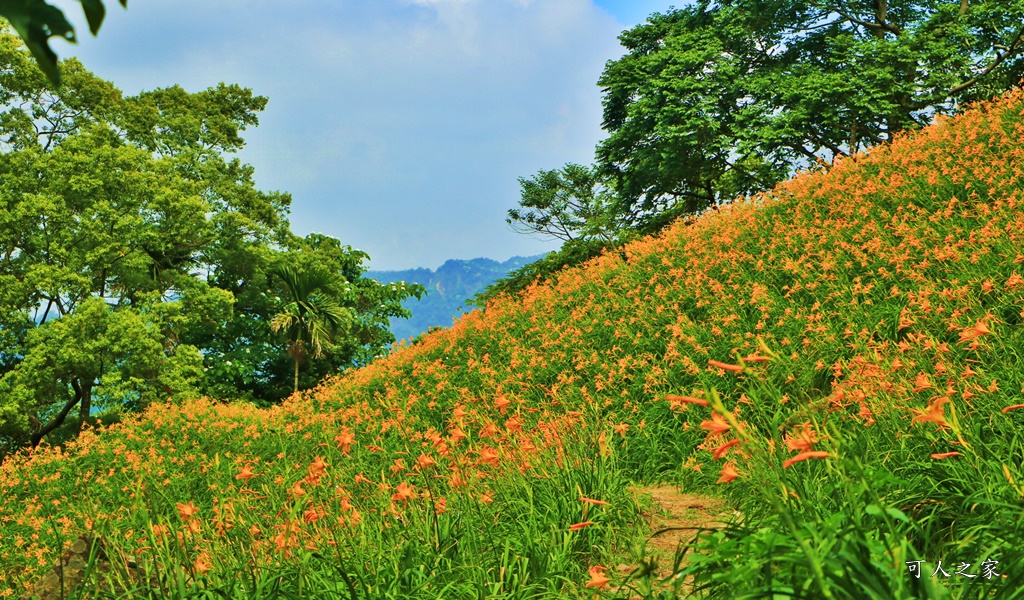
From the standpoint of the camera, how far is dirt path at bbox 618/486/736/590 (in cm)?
432

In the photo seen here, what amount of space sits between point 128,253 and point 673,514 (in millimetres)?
19281

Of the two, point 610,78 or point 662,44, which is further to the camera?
point 610,78

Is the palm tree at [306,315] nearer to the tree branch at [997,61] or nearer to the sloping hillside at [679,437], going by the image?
the sloping hillside at [679,437]

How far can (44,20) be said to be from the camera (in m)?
1.17

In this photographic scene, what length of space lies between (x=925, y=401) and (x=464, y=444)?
4.60m

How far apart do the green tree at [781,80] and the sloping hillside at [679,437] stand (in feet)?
25.7

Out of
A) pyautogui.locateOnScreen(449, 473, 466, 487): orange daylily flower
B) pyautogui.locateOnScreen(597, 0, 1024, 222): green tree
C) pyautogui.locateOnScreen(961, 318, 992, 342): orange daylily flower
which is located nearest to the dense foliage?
pyautogui.locateOnScreen(597, 0, 1024, 222): green tree

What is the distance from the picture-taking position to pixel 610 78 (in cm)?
2380

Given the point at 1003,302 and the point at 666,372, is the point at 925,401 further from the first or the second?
the point at 666,372

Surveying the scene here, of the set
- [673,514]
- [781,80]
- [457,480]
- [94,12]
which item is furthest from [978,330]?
[781,80]

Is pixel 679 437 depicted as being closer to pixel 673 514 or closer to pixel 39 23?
pixel 673 514

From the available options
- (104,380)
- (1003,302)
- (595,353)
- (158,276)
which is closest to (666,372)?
(595,353)

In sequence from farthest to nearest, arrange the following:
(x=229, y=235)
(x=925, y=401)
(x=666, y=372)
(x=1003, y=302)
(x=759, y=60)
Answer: (x=229, y=235)
(x=759, y=60)
(x=666, y=372)
(x=1003, y=302)
(x=925, y=401)

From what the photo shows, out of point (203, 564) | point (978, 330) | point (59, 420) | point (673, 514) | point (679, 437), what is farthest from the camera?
point (59, 420)
